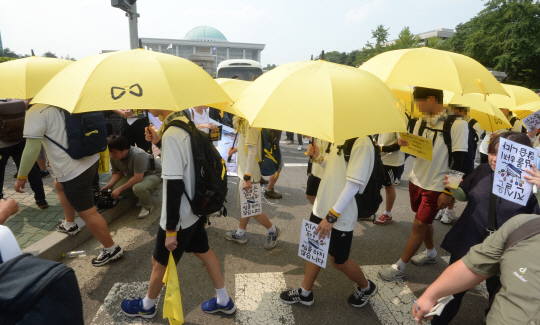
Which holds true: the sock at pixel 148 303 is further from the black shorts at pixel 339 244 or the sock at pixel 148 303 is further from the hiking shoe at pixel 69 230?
the hiking shoe at pixel 69 230

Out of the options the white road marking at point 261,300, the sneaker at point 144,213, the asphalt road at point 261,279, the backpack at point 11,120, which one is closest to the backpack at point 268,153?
the asphalt road at point 261,279

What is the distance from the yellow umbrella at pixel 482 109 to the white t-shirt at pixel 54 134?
4.03 meters

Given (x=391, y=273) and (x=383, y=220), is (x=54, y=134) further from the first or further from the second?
(x=383, y=220)

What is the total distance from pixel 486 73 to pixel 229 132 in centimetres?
397

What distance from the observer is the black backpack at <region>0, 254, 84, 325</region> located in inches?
33.8

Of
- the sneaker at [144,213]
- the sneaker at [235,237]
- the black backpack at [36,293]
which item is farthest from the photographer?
the sneaker at [144,213]

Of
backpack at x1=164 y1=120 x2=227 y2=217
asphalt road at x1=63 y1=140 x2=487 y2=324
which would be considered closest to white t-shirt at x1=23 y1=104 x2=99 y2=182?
asphalt road at x1=63 y1=140 x2=487 y2=324

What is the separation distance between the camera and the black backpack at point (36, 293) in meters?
0.86

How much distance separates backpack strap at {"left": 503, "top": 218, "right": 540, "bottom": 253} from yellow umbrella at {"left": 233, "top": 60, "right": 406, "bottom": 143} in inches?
34.0

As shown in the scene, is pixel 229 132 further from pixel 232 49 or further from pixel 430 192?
pixel 232 49

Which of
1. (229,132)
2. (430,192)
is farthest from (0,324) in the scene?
(229,132)

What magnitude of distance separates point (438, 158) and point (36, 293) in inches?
128

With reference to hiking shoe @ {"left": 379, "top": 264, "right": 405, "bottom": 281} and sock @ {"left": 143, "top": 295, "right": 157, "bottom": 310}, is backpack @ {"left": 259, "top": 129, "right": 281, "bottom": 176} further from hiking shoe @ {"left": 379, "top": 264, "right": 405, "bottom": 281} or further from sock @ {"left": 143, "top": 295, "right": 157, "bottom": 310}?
sock @ {"left": 143, "top": 295, "right": 157, "bottom": 310}

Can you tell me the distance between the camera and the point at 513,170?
1.74m
